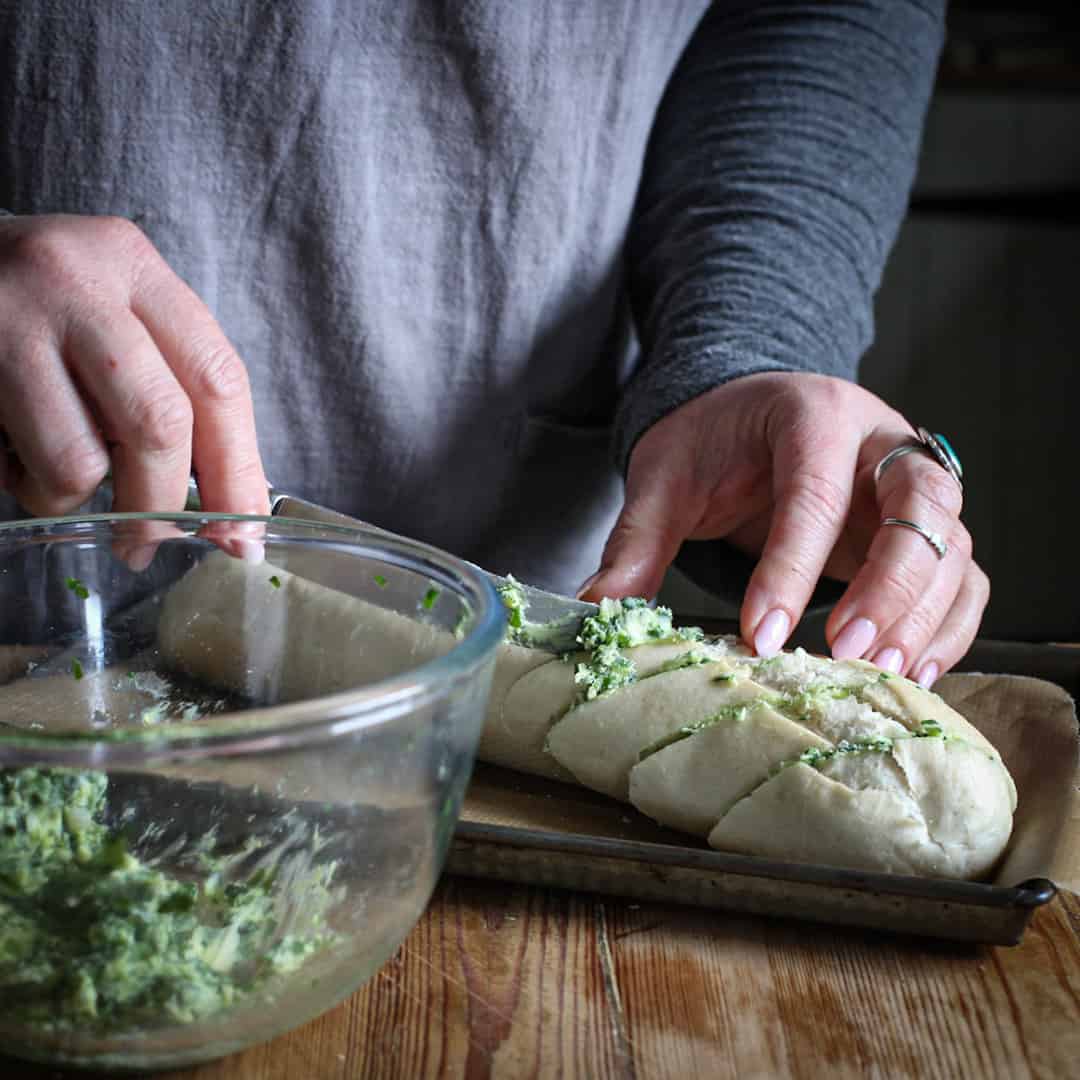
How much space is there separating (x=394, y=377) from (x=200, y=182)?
0.31 metres

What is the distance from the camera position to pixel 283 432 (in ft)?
4.69

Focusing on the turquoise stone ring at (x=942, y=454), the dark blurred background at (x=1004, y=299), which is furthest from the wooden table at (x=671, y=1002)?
the dark blurred background at (x=1004, y=299)

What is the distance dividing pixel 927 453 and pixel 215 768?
0.83m

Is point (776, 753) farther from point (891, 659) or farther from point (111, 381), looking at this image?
point (111, 381)

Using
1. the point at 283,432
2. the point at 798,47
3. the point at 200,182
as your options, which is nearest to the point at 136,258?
the point at 200,182

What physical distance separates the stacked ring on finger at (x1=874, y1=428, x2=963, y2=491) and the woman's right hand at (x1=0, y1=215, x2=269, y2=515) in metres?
0.61

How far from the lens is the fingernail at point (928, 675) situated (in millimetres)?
1077

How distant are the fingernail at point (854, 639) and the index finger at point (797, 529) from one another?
0.14 ft

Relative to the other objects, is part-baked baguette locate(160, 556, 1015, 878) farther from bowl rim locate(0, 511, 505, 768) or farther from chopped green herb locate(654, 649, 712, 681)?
bowl rim locate(0, 511, 505, 768)

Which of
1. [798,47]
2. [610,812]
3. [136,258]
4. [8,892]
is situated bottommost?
[610,812]

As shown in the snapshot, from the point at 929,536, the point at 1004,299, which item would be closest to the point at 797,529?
the point at 929,536

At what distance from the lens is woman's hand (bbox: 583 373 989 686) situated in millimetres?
1062

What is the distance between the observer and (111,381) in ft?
3.08

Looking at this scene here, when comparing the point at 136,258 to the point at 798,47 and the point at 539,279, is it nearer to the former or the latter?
the point at 539,279
